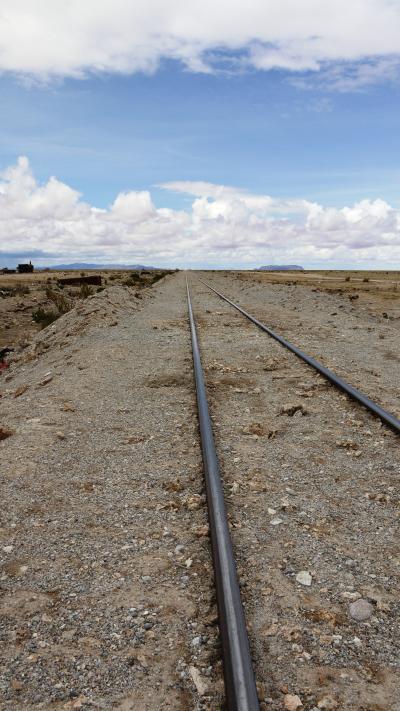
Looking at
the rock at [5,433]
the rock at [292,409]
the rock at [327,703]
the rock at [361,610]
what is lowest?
the rock at [327,703]

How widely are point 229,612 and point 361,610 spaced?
0.83m

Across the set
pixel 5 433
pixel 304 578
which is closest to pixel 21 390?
pixel 5 433

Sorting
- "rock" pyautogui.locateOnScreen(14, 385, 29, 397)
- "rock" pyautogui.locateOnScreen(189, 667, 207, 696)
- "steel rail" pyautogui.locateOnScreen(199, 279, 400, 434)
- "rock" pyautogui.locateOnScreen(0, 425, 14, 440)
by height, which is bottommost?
"rock" pyautogui.locateOnScreen(14, 385, 29, 397)

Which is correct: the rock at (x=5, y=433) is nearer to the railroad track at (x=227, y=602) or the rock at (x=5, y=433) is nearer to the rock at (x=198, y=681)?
the railroad track at (x=227, y=602)

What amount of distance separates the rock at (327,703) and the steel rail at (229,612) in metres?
0.34

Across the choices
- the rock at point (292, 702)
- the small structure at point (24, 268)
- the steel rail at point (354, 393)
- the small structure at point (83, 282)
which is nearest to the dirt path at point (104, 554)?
the rock at point (292, 702)

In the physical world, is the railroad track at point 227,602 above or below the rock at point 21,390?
above

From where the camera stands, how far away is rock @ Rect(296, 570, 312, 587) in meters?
3.40

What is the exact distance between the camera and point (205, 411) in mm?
6703

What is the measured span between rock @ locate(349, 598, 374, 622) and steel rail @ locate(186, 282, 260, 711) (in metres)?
0.68

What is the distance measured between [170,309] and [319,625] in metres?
19.4

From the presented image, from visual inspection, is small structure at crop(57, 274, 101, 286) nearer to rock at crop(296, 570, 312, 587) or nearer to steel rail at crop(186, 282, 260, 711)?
steel rail at crop(186, 282, 260, 711)

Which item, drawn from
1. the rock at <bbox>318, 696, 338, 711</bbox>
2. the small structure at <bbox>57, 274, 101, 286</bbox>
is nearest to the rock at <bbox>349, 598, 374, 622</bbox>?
the rock at <bbox>318, 696, 338, 711</bbox>

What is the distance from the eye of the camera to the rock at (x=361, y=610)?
121 inches
